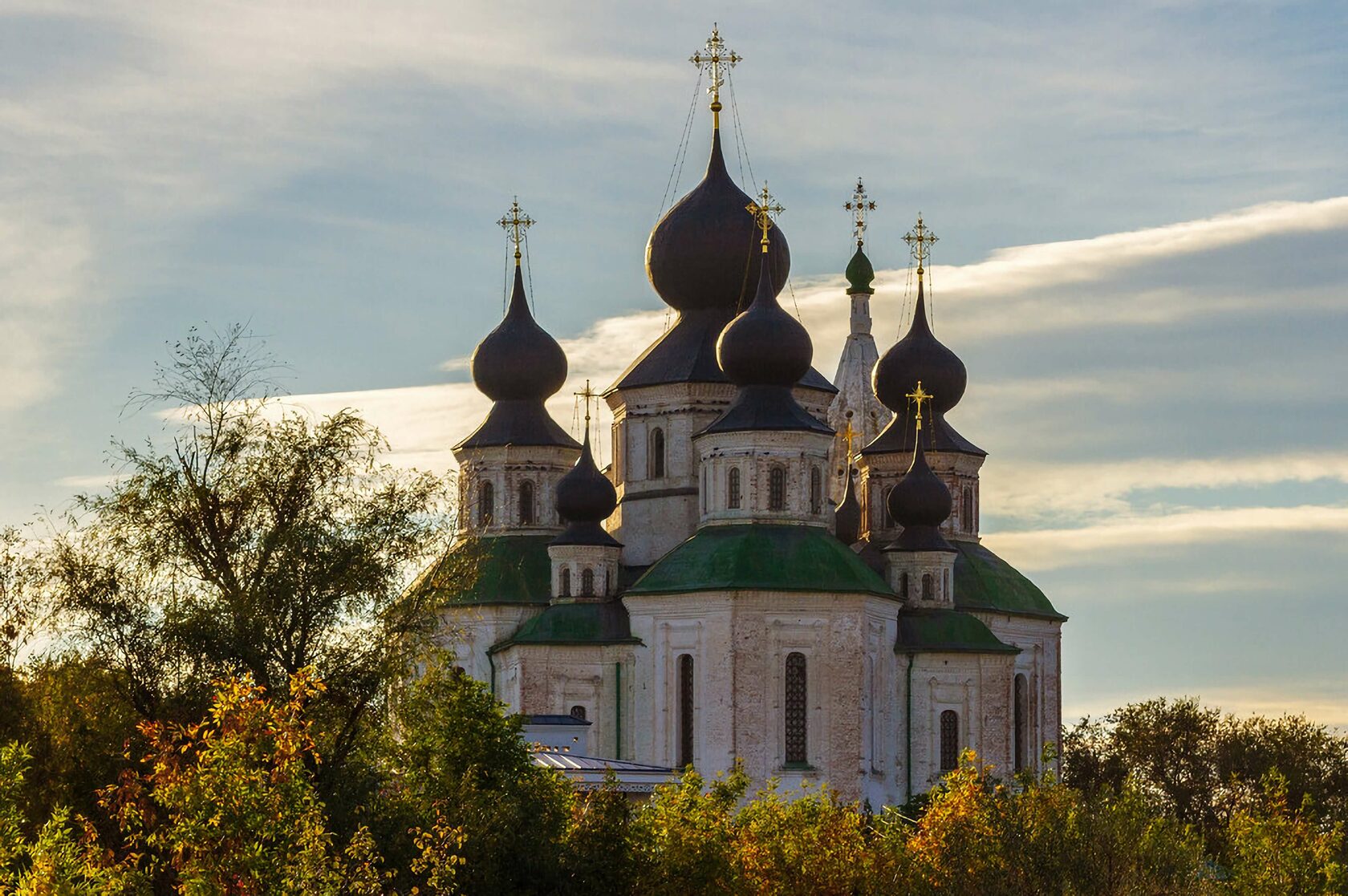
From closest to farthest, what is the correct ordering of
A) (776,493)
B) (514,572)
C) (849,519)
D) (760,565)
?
(760,565) < (776,493) < (514,572) < (849,519)

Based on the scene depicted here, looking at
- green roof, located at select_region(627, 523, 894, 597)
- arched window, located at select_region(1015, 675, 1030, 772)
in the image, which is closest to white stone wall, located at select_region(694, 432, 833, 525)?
green roof, located at select_region(627, 523, 894, 597)

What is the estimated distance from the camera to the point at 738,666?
49.2 m

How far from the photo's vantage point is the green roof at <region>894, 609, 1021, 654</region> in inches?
2073

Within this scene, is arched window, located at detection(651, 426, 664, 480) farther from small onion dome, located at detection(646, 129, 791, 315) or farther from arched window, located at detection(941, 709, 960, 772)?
arched window, located at detection(941, 709, 960, 772)

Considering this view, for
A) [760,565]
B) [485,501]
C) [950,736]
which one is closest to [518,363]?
[485,501]

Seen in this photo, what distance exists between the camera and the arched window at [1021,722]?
56719 mm

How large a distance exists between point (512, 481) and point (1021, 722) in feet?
42.8

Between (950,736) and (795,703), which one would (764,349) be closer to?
(795,703)

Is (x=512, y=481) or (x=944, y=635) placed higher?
(x=512, y=481)

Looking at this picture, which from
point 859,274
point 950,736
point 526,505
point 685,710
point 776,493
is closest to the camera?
point 685,710

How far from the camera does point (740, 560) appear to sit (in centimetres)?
4969

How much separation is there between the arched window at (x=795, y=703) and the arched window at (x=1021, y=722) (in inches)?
338

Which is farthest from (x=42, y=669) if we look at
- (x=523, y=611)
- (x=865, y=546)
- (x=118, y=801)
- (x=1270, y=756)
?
(x=1270, y=756)

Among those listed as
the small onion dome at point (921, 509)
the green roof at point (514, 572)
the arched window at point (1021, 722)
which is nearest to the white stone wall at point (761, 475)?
the small onion dome at point (921, 509)
